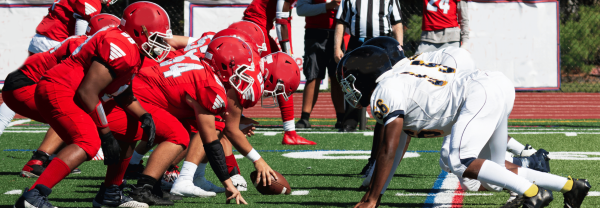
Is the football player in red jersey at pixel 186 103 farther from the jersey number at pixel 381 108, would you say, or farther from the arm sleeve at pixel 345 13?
the arm sleeve at pixel 345 13

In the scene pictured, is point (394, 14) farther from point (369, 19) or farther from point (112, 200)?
point (112, 200)

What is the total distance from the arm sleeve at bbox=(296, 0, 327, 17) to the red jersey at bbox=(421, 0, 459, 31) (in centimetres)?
118

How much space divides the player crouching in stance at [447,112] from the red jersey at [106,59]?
1150 millimetres

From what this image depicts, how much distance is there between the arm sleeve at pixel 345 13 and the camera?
20.2 feet

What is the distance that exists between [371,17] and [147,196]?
3012mm

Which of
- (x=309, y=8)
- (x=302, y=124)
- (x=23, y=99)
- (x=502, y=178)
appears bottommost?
(x=302, y=124)

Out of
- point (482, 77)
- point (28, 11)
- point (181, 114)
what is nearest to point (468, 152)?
point (482, 77)

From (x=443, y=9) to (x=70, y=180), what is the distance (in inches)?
163

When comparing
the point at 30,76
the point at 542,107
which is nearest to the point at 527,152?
the point at 30,76

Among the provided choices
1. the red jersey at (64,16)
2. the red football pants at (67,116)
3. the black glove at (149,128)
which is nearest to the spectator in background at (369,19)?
the red jersey at (64,16)

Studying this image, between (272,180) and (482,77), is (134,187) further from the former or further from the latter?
(482,77)

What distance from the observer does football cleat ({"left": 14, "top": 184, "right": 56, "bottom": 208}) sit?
332 cm

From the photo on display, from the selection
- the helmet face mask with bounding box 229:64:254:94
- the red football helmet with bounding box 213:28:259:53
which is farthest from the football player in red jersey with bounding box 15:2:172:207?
the red football helmet with bounding box 213:28:259:53

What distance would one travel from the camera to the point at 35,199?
3.33 m
